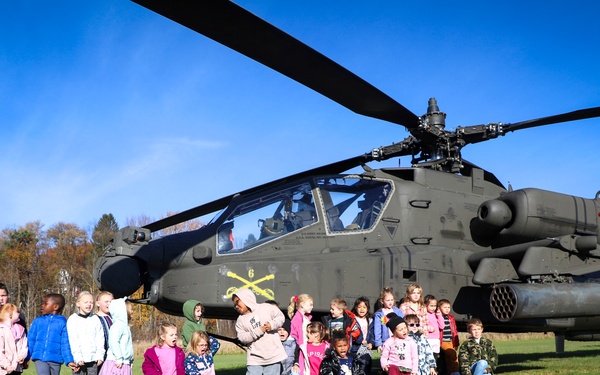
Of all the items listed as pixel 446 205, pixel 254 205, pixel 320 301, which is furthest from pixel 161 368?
pixel 446 205

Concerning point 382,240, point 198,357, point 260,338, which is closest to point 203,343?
point 198,357

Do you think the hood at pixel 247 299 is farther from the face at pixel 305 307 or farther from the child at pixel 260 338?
the face at pixel 305 307

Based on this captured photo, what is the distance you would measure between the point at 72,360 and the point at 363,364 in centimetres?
293

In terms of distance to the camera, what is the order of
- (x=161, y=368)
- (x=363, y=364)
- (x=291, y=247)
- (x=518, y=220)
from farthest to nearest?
(x=518, y=220) < (x=291, y=247) < (x=363, y=364) < (x=161, y=368)

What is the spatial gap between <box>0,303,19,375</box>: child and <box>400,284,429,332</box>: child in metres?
4.29

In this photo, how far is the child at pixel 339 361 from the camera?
6109 millimetres

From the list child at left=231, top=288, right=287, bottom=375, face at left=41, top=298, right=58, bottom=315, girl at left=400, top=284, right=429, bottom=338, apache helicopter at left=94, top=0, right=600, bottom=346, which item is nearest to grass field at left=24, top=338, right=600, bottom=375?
apache helicopter at left=94, top=0, right=600, bottom=346

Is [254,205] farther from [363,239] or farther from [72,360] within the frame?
[72,360]

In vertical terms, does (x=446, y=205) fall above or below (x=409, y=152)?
below

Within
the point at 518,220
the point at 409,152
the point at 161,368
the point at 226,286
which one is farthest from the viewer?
the point at 409,152

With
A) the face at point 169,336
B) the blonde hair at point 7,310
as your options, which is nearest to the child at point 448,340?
the face at point 169,336

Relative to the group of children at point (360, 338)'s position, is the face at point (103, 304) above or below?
above

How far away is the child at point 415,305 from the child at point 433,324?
174mm

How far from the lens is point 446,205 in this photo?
29.9 ft
